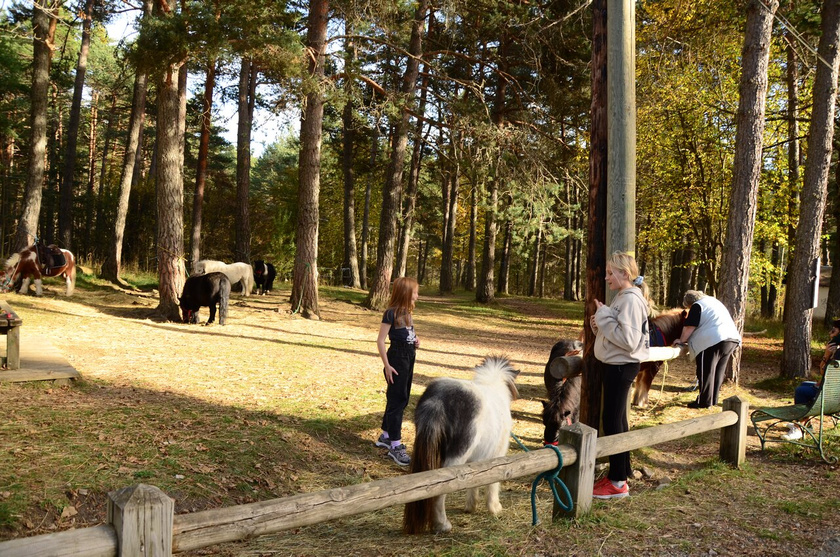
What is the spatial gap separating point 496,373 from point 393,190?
44.1ft

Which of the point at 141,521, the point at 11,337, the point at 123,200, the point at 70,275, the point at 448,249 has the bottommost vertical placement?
the point at 141,521

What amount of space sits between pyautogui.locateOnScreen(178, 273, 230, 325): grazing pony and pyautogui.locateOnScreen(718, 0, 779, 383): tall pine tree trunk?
9.42 metres

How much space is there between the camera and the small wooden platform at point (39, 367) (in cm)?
634

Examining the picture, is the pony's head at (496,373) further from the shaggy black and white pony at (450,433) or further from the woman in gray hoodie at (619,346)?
the woman in gray hoodie at (619,346)

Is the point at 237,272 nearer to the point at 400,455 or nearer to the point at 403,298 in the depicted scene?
the point at 400,455

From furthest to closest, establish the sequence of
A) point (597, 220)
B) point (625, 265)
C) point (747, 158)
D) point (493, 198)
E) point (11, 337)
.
A: 1. point (493, 198)
2. point (747, 158)
3. point (11, 337)
4. point (597, 220)
5. point (625, 265)

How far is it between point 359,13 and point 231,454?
36.5 ft

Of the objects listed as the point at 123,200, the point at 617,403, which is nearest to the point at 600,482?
the point at 617,403

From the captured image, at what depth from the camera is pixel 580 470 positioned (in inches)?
156

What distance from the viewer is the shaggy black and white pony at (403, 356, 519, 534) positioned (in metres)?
3.98

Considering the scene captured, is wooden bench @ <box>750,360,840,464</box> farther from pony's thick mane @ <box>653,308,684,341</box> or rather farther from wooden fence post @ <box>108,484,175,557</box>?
wooden fence post @ <box>108,484,175,557</box>

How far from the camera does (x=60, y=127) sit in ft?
107

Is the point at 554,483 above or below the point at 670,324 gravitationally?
below

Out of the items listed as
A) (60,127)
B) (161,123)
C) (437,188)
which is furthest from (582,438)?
(60,127)
